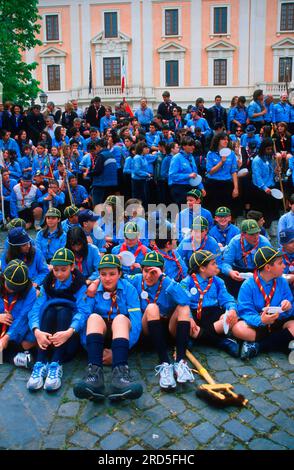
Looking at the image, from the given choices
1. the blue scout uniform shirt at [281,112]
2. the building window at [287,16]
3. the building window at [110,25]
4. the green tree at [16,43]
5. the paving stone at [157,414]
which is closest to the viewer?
the paving stone at [157,414]

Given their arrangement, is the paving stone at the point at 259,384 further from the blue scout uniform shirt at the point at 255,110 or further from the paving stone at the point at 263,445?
the blue scout uniform shirt at the point at 255,110

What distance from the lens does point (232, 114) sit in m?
15.4

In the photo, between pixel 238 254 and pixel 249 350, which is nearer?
pixel 249 350

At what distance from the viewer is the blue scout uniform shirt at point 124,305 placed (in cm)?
540

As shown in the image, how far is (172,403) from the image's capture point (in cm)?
469

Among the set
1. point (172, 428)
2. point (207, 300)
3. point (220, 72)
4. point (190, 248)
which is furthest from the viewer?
point (220, 72)

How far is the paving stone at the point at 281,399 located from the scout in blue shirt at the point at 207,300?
99cm

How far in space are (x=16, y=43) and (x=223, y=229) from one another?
19164 mm

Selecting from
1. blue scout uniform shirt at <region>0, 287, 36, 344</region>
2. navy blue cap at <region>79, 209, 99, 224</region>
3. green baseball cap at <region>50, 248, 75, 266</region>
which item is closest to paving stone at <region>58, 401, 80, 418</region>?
blue scout uniform shirt at <region>0, 287, 36, 344</region>

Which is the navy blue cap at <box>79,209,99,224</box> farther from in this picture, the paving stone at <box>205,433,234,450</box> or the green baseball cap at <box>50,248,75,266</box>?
the paving stone at <box>205,433,234,450</box>

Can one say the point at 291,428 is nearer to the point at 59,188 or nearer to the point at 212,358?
the point at 212,358

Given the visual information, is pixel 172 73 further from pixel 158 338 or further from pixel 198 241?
pixel 158 338

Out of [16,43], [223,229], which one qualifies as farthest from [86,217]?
[16,43]

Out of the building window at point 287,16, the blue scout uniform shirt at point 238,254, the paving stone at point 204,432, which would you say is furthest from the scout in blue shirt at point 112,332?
the building window at point 287,16
